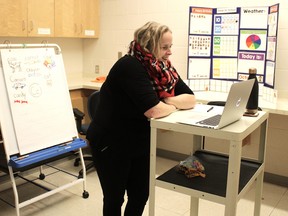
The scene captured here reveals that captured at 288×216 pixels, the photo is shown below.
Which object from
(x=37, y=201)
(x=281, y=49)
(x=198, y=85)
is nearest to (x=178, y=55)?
(x=198, y=85)

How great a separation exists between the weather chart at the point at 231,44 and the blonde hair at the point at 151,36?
1.71 metres

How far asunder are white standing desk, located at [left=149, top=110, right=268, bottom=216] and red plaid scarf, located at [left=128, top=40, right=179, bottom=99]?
162 mm

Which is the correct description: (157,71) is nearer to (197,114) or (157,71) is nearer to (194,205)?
(197,114)

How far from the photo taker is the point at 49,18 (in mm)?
3797

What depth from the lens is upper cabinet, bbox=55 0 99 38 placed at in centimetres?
392

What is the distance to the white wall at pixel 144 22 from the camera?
3.32 meters

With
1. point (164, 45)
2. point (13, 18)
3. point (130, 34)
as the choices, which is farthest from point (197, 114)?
point (130, 34)

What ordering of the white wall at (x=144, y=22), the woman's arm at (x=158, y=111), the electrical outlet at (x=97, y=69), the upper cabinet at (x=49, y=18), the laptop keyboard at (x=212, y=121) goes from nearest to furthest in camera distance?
the laptop keyboard at (x=212, y=121), the woman's arm at (x=158, y=111), the white wall at (x=144, y=22), the upper cabinet at (x=49, y=18), the electrical outlet at (x=97, y=69)

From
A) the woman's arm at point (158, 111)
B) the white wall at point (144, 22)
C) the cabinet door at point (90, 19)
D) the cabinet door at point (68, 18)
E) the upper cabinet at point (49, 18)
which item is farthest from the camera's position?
the cabinet door at point (90, 19)

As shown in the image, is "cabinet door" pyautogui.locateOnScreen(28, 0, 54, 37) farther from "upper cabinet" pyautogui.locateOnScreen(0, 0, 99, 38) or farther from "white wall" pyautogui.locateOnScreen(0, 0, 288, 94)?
"white wall" pyautogui.locateOnScreen(0, 0, 288, 94)

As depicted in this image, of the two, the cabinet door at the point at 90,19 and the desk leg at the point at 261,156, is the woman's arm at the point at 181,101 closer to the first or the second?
the desk leg at the point at 261,156

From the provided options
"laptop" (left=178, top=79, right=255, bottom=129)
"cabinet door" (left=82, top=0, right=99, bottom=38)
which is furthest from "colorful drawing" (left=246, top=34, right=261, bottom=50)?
"cabinet door" (left=82, top=0, right=99, bottom=38)

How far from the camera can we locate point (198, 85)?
3.62 metres

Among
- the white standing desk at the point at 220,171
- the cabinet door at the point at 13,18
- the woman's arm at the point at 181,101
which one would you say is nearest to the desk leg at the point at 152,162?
the white standing desk at the point at 220,171
